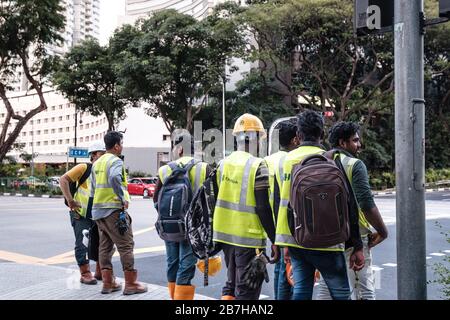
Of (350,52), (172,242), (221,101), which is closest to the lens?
(172,242)

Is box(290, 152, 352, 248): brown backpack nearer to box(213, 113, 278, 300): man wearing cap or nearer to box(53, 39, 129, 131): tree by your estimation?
box(213, 113, 278, 300): man wearing cap

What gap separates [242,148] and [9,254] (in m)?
6.12

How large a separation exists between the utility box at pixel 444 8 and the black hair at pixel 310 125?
1.09 meters

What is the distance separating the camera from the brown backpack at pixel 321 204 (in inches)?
121

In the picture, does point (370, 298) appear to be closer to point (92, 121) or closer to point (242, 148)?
point (242, 148)

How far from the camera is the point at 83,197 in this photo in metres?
6.12

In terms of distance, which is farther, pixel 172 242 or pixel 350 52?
pixel 350 52

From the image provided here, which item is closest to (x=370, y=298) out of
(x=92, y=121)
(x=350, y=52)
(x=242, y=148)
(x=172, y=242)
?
(x=242, y=148)

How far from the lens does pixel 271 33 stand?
2805 cm

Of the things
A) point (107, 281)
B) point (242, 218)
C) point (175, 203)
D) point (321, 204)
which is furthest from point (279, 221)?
point (107, 281)

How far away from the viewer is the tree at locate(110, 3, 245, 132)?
26.8m

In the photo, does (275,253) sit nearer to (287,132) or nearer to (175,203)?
(287,132)

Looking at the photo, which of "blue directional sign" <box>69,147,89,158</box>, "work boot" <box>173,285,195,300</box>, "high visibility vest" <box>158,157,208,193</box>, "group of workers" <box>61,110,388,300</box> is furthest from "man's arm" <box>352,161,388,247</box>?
"blue directional sign" <box>69,147,89,158</box>

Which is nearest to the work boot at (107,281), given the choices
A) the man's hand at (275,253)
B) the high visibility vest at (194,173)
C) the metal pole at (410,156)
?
the high visibility vest at (194,173)
